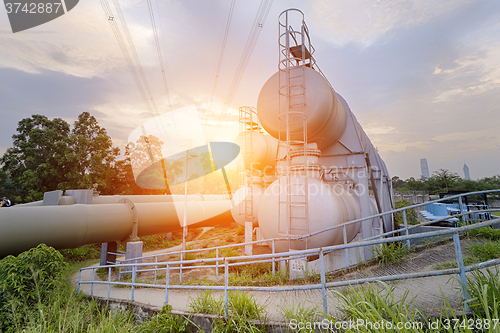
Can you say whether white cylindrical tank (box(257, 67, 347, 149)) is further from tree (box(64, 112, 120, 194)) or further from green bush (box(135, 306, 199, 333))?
tree (box(64, 112, 120, 194))

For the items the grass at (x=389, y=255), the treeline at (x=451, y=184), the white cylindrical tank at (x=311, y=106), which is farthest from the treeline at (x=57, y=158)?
the treeline at (x=451, y=184)

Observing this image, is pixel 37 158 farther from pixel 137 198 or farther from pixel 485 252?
pixel 485 252

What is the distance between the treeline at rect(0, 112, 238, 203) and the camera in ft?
64.8

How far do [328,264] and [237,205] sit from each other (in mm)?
7767

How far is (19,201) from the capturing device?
1972cm

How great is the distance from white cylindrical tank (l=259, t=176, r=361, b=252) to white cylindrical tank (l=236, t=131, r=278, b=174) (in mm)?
6556

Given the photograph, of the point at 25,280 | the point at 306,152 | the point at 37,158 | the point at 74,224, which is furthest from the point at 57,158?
the point at 306,152

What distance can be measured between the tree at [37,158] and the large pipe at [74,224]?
42.5ft

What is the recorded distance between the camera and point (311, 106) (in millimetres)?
8234

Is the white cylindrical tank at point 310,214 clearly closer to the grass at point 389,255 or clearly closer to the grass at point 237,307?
the grass at point 389,255

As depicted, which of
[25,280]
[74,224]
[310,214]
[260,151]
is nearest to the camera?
[25,280]

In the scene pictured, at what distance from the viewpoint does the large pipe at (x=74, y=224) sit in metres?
7.32

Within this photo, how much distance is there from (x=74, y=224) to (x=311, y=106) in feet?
30.2

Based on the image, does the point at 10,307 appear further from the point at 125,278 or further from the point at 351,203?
the point at 351,203
